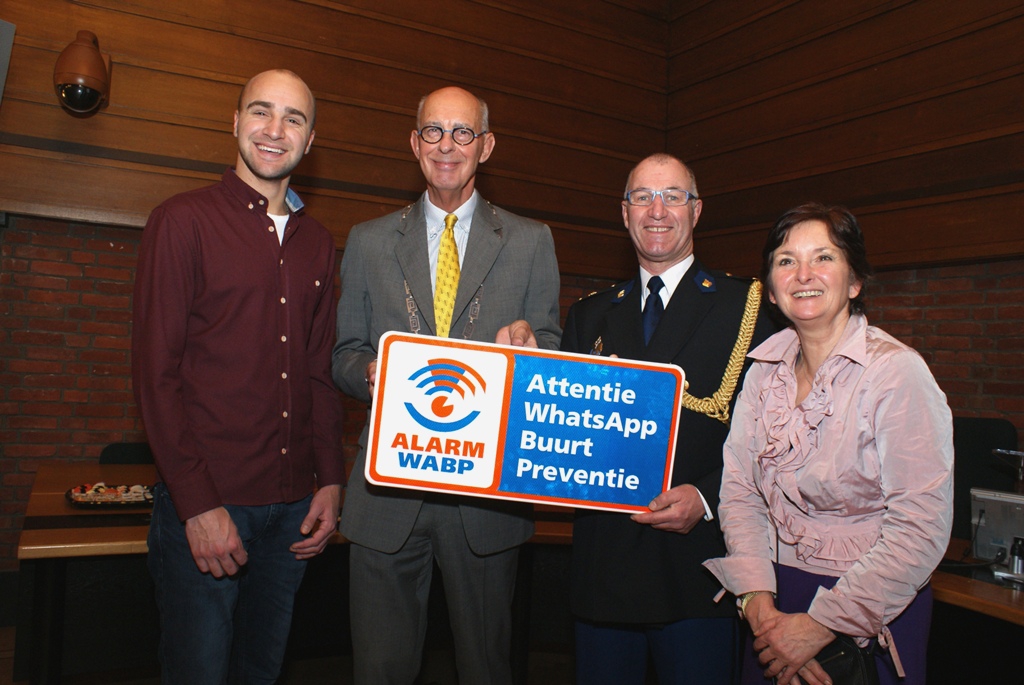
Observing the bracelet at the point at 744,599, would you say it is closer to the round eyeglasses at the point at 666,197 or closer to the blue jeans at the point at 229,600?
the round eyeglasses at the point at 666,197

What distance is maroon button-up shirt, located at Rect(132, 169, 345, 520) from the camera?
1812 mm

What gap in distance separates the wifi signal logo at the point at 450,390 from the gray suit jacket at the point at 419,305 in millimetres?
277

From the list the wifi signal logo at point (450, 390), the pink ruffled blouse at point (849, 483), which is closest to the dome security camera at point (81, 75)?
the wifi signal logo at point (450, 390)

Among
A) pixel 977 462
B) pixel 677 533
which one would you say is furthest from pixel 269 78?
pixel 977 462

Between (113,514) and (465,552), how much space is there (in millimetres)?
1681

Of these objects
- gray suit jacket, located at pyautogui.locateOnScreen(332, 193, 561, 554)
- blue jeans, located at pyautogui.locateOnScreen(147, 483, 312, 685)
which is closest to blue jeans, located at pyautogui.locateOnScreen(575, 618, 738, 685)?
gray suit jacket, located at pyautogui.locateOnScreen(332, 193, 561, 554)

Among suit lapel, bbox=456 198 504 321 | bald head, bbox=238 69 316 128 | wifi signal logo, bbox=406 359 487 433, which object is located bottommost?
wifi signal logo, bbox=406 359 487 433

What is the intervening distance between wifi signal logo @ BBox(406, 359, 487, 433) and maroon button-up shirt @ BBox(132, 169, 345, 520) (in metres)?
0.47

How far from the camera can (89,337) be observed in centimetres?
425

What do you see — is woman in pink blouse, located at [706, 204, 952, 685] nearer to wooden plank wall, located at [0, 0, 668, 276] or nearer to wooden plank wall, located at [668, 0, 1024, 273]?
wooden plank wall, located at [668, 0, 1024, 273]

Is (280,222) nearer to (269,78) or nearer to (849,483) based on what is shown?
(269,78)

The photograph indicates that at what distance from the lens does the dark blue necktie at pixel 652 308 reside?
2.03 m

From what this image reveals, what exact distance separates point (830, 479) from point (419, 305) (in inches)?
43.6

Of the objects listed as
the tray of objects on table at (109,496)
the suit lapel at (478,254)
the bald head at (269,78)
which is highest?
the bald head at (269,78)
